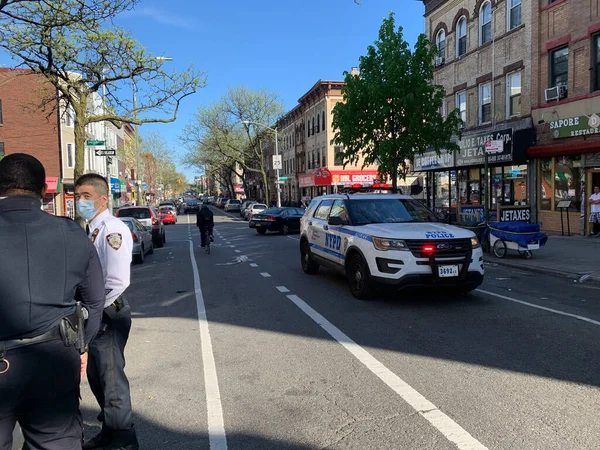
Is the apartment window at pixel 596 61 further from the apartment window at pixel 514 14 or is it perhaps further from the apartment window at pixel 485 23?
the apartment window at pixel 485 23

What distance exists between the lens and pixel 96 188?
377cm

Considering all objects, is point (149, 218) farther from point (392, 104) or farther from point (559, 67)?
point (559, 67)

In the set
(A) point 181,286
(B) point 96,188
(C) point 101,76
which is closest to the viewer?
(B) point 96,188

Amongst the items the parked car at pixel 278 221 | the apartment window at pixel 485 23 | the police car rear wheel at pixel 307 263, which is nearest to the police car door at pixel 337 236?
the police car rear wheel at pixel 307 263

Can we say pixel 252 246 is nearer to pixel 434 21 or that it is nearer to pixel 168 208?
pixel 434 21

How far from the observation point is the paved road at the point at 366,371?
12.0 ft

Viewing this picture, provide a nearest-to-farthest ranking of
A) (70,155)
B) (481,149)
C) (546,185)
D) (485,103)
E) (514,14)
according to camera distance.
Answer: (546,185), (514,14), (481,149), (485,103), (70,155)

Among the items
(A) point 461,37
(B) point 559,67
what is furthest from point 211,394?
(A) point 461,37

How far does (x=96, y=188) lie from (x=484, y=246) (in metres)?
12.7

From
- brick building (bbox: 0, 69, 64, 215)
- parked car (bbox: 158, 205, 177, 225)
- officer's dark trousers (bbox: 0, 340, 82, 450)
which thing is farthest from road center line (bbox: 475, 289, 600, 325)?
brick building (bbox: 0, 69, 64, 215)

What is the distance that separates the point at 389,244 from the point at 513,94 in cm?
1608

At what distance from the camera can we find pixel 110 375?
3.41 m

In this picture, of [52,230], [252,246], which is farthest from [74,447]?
[252,246]

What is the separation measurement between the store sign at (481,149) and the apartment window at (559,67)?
2.38m
